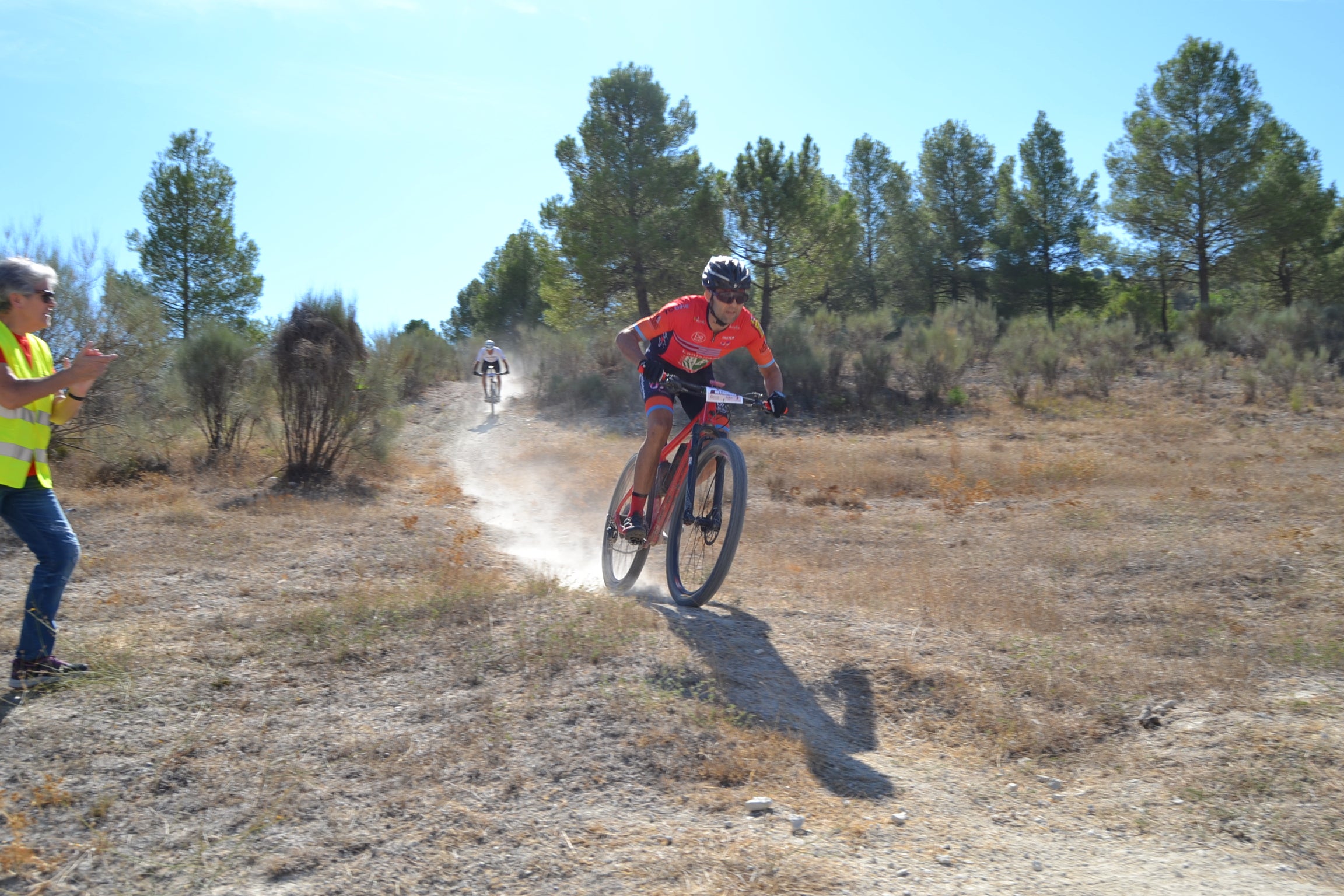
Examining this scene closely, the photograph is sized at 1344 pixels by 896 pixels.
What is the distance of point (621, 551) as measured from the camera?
6.85m

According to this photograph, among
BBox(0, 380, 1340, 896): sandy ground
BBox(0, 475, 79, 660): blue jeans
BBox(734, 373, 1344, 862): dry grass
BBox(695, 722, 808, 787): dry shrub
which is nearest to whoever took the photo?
BBox(0, 380, 1340, 896): sandy ground

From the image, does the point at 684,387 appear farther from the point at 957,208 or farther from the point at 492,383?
the point at 957,208

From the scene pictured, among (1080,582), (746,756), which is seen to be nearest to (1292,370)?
(1080,582)

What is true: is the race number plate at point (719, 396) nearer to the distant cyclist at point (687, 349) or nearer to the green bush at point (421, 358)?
the distant cyclist at point (687, 349)

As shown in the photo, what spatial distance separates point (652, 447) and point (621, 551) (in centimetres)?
119

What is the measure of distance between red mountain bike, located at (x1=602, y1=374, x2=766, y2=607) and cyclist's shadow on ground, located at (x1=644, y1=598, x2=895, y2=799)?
0.46 metres

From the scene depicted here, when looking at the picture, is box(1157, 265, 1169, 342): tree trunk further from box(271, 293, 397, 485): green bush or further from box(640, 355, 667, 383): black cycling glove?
box(640, 355, 667, 383): black cycling glove

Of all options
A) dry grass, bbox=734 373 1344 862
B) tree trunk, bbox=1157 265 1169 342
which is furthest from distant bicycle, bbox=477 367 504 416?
tree trunk, bbox=1157 265 1169 342

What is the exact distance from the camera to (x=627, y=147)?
29.5 meters

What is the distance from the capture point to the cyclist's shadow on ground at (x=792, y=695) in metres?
3.77

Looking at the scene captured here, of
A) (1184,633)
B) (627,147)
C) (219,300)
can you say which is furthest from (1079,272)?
(1184,633)

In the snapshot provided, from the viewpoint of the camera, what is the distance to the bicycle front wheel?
541 cm

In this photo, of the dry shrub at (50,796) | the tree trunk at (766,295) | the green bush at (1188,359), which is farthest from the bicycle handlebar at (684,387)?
the tree trunk at (766,295)

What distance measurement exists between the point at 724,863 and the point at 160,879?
1.81 meters
